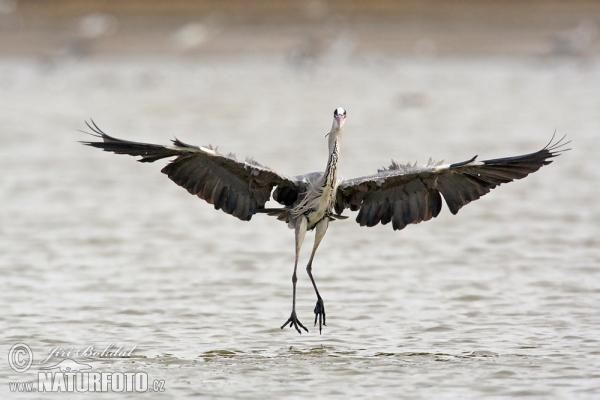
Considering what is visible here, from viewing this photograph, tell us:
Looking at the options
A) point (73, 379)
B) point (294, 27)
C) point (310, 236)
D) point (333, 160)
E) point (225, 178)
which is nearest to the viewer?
point (73, 379)

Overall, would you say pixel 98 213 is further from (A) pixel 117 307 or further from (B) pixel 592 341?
(B) pixel 592 341

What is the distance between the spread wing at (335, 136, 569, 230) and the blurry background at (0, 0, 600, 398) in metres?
1.08

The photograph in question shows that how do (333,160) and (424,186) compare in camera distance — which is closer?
(333,160)

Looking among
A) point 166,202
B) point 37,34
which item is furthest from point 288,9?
point 166,202

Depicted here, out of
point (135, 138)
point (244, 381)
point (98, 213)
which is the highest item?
point (135, 138)

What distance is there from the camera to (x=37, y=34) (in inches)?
1438

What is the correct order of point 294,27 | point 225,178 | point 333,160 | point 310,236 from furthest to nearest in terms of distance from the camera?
point 294,27, point 310,236, point 225,178, point 333,160

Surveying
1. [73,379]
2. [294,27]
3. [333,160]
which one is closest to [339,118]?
[333,160]

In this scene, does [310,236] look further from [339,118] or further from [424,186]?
[339,118]

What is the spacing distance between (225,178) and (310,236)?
191 inches

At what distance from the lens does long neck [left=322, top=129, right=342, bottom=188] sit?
921cm

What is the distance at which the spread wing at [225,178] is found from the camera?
8.83 meters

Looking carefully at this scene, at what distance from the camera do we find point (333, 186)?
9.38 metres

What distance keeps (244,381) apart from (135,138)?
13.4m
